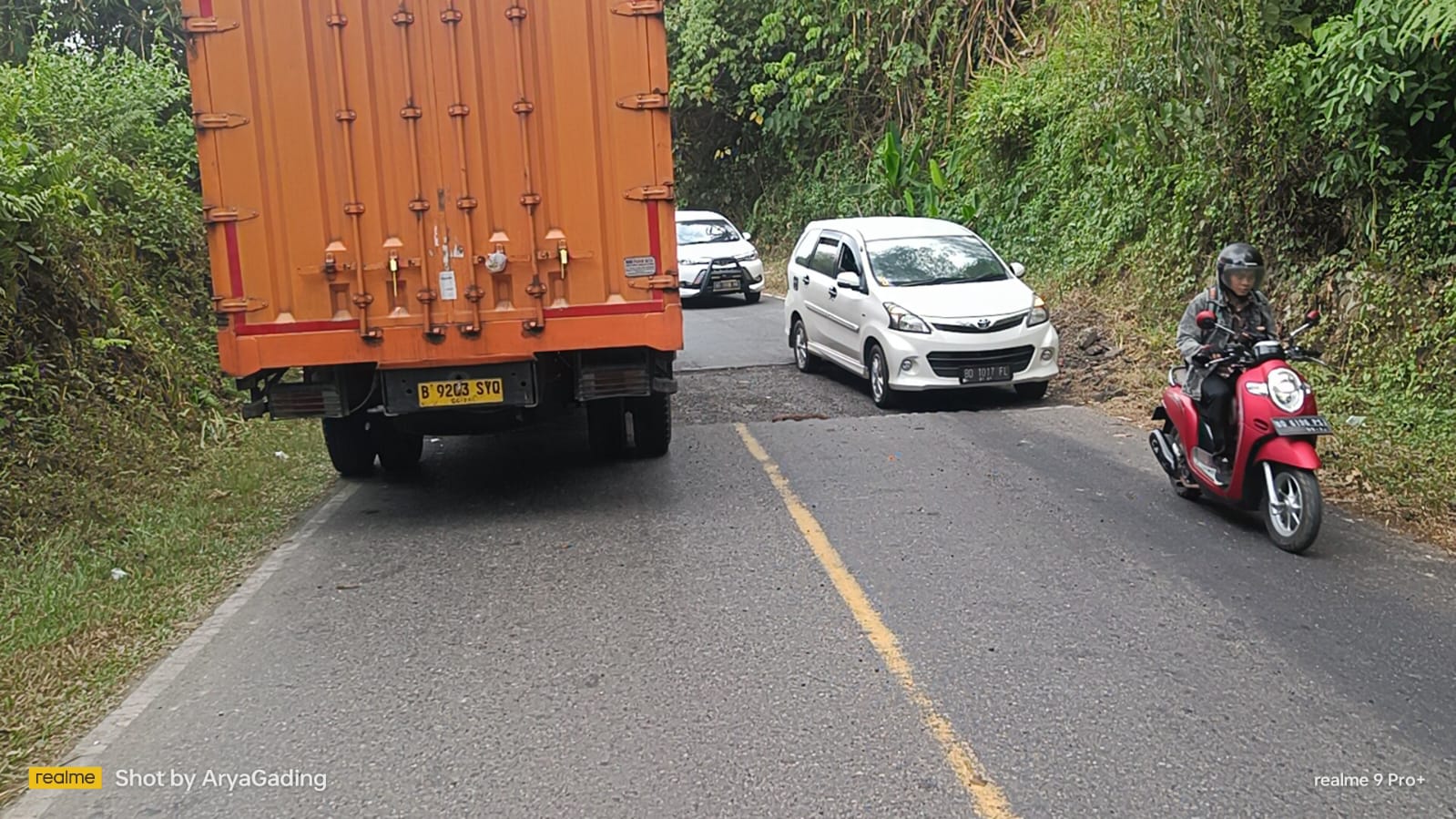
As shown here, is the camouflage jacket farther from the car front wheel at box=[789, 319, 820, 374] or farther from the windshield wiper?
the car front wheel at box=[789, 319, 820, 374]

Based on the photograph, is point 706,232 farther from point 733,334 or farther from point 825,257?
point 825,257

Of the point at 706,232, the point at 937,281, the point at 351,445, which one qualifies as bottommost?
the point at 351,445

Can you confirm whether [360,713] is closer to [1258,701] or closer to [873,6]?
[1258,701]

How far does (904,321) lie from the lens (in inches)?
438

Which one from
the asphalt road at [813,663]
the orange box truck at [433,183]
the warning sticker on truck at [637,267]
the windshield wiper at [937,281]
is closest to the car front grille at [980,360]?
the windshield wiper at [937,281]

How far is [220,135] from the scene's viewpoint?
711 centimetres

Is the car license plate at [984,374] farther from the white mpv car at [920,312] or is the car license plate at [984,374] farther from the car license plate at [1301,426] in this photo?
the car license plate at [1301,426]

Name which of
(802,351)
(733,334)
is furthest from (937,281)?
(733,334)

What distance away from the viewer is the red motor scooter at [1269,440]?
6316mm

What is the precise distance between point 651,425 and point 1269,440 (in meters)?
4.27

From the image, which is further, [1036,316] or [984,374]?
[1036,316]

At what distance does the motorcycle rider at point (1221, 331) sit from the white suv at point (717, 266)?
14.7m

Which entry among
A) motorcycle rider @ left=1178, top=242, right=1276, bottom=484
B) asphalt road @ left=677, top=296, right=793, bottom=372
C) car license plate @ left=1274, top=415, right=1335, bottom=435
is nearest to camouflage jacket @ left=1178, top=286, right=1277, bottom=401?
motorcycle rider @ left=1178, top=242, right=1276, bottom=484

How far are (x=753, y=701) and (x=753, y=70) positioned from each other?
2654 centimetres
